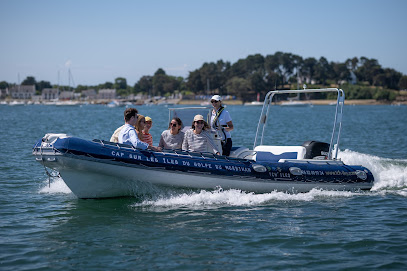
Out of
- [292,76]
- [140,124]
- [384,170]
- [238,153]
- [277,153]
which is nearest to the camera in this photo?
[140,124]

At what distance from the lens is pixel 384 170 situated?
13695 mm

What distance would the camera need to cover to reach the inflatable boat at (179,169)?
8.78 metres

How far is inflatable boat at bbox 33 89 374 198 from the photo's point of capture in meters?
8.78

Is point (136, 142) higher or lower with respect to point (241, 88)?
lower

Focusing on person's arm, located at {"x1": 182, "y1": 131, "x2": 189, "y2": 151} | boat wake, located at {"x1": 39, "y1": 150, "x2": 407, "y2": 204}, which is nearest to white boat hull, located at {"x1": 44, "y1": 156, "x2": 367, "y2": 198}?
boat wake, located at {"x1": 39, "y1": 150, "x2": 407, "y2": 204}

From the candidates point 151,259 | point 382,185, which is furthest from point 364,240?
point 382,185

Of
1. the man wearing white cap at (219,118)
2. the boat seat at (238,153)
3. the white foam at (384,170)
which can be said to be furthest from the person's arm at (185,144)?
the white foam at (384,170)

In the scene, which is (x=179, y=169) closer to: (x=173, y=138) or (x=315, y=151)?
(x=173, y=138)

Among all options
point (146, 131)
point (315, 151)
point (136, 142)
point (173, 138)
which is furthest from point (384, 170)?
point (136, 142)

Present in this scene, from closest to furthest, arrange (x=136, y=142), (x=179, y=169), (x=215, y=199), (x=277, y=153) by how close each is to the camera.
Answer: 1. (x=136, y=142)
2. (x=179, y=169)
3. (x=215, y=199)
4. (x=277, y=153)

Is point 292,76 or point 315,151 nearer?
point 315,151

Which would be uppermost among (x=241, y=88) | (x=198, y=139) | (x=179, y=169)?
(x=241, y=88)

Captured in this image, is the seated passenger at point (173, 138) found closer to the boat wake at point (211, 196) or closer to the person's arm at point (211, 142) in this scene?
the person's arm at point (211, 142)

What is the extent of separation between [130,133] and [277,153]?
362 centimetres
